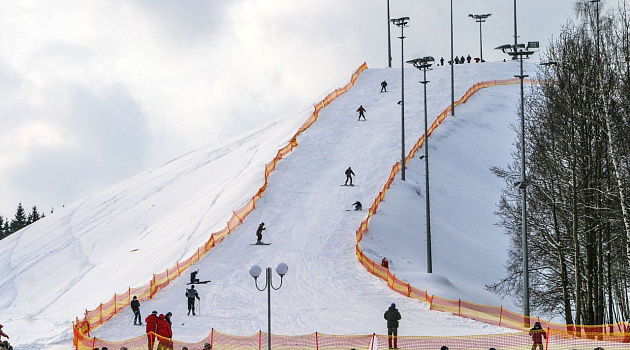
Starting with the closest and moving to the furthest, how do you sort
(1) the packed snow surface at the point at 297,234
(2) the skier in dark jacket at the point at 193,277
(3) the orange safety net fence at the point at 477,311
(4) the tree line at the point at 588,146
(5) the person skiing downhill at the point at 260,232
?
(3) the orange safety net fence at the point at 477,311
(4) the tree line at the point at 588,146
(1) the packed snow surface at the point at 297,234
(2) the skier in dark jacket at the point at 193,277
(5) the person skiing downhill at the point at 260,232


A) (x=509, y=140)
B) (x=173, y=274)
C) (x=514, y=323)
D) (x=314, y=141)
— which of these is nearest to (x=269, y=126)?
(x=314, y=141)

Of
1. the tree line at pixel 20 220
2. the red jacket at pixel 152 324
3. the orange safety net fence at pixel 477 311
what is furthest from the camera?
the tree line at pixel 20 220

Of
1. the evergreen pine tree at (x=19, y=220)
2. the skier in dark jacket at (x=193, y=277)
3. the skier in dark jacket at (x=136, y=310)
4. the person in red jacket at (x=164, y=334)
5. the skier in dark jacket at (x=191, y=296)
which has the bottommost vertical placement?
the person in red jacket at (x=164, y=334)

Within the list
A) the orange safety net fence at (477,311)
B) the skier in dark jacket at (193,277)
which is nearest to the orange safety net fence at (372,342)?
the orange safety net fence at (477,311)

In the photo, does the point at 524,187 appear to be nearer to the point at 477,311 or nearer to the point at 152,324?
the point at 477,311

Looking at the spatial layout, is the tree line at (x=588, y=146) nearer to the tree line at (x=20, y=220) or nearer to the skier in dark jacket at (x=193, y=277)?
the skier in dark jacket at (x=193, y=277)

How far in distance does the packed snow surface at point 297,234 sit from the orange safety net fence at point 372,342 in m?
2.48

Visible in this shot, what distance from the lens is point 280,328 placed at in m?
28.6

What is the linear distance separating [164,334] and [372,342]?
20.4ft

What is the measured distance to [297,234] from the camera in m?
42.0

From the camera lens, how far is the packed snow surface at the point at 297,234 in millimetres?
31375

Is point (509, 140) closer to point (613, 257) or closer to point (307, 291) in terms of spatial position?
point (613, 257)

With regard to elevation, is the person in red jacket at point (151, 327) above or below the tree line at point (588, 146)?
below

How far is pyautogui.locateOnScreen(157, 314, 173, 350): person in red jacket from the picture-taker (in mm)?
22891
